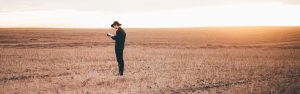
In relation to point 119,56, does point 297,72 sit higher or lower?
lower

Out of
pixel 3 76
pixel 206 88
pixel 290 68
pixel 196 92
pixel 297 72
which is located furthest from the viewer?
pixel 290 68

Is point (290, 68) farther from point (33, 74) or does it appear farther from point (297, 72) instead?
point (33, 74)

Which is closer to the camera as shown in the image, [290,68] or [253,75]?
[253,75]

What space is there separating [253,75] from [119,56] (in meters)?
4.70

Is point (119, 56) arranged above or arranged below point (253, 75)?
above

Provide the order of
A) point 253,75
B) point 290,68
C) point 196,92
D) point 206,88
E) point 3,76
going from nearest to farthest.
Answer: point 196,92 < point 206,88 < point 3,76 < point 253,75 < point 290,68

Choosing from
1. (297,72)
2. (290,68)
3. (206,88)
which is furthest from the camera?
(290,68)

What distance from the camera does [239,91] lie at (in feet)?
31.5

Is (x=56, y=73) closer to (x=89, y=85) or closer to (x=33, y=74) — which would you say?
(x=33, y=74)

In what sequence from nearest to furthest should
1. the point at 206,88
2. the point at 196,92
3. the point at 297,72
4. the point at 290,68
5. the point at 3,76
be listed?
1. the point at 196,92
2. the point at 206,88
3. the point at 3,76
4. the point at 297,72
5. the point at 290,68

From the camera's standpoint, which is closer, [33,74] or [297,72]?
[33,74]

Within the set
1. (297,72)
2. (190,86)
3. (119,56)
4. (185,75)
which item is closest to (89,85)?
(119,56)

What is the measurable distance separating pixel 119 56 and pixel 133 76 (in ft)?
2.66

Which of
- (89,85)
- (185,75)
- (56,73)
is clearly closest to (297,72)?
(185,75)
